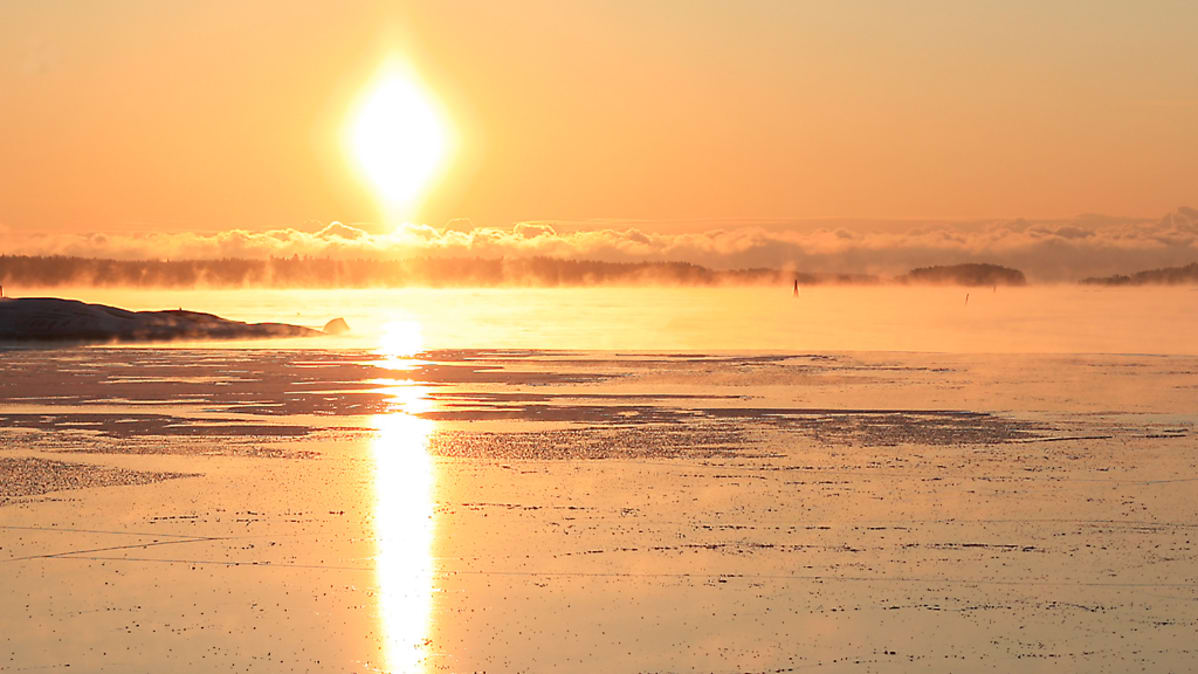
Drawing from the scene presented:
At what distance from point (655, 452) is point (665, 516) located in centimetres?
704

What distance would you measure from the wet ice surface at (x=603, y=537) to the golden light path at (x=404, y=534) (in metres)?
0.06

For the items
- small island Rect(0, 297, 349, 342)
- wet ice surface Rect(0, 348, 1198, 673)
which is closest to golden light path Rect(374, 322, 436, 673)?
wet ice surface Rect(0, 348, 1198, 673)

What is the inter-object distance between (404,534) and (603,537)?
2.67 meters

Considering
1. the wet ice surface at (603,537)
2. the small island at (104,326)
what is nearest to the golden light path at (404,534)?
the wet ice surface at (603,537)

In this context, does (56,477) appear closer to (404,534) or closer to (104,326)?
(404,534)

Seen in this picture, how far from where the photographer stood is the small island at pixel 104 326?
289 feet

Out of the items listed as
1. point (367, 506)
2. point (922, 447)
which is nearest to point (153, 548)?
point (367, 506)

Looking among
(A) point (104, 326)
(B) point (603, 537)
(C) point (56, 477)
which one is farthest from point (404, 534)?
(A) point (104, 326)

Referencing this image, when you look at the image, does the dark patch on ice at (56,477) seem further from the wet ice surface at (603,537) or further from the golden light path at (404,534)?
the golden light path at (404,534)

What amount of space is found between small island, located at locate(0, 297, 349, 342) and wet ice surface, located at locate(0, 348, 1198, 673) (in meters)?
55.2

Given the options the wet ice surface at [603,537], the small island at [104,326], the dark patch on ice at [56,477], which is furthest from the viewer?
the small island at [104,326]

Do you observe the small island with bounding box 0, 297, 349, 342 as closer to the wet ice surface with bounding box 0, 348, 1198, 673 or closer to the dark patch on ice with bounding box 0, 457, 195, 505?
the wet ice surface with bounding box 0, 348, 1198, 673

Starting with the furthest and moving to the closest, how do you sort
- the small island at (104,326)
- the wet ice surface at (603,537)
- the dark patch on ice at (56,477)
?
the small island at (104,326)
the dark patch on ice at (56,477)
the wet ice surface at (603,537)

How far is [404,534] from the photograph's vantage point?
→ 18094 millimetres
